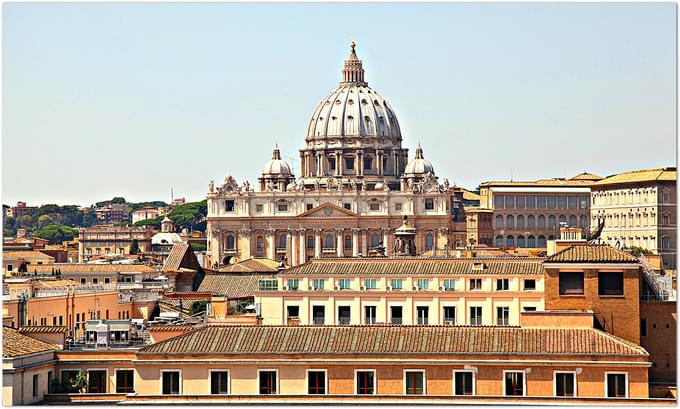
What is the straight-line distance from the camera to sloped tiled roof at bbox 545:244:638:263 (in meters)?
41.9

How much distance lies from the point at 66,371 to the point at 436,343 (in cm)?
644

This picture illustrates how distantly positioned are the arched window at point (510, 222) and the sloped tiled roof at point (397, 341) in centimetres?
14561

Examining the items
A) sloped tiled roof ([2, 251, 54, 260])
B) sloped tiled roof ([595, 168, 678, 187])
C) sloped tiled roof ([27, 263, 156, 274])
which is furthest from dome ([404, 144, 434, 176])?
sloped tiled roof ([27, 263, 156, 274])

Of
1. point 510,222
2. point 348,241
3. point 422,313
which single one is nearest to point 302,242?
point 348,241

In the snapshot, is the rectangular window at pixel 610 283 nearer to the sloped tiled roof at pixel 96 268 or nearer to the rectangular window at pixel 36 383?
the rectangular window at pixel 36 383

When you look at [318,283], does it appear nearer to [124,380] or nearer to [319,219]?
[124,380]

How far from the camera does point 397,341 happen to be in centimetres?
3700

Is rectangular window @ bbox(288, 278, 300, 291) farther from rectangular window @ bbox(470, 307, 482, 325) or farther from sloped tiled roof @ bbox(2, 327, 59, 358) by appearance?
sloped tiled roof @ bbox(2, 327, 59, 358)

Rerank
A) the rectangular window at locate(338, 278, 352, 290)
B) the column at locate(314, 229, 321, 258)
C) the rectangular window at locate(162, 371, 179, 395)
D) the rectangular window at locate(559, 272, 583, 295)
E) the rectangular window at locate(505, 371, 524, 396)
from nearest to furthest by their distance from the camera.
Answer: the rectangular window at locate(505, 371, 524, 396)
the rectangular window at locate(162, 371, 179, 395)
the rectangular window at locate(559, 272, 583, 295)
the rectangular window at locate(338, 278, 352, 290)
the column at locate(314, 229, 321, 258)

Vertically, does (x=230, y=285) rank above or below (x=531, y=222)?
below

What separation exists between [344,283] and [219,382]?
19705mm

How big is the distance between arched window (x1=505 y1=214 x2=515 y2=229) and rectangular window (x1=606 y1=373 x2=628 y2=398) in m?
148

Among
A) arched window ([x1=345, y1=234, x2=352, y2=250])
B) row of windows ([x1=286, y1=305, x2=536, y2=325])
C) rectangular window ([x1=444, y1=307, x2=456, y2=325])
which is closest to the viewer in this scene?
row of windows ([x1=286, y1=305, x2=536, y2=325])

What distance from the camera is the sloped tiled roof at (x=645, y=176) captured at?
147875mm
